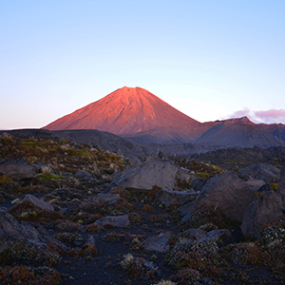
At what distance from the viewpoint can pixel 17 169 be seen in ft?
60.3

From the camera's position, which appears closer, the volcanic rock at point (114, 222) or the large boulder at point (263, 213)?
the large boulder at point (263, 213)

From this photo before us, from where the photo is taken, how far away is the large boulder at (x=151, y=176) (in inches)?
639

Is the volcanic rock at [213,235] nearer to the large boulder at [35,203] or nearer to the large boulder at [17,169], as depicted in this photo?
the large boulder at [35,203]

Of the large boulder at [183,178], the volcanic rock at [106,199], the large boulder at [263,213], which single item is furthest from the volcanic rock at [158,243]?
the large boulder at [183,178]

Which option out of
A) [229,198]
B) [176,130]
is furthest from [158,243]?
[176,130]

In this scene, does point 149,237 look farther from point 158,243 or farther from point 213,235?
point 213,235

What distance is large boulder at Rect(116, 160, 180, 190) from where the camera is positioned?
1622 centimetres

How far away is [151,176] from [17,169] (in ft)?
31.5

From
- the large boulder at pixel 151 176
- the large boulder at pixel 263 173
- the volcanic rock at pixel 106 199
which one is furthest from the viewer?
the large boulder at pixel 263 173

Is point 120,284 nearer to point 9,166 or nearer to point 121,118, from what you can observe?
point 9,166

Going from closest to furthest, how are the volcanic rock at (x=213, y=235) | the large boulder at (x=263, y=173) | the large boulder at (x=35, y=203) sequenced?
the volcanic rock at (x=213, y=235) < the large boulder at (x=35, y=203) < the large boulder at (x=263, y=173)

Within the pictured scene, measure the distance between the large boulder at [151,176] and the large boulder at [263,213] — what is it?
8.14m

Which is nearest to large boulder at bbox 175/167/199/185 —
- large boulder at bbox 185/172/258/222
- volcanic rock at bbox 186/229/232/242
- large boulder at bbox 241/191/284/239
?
large boulder at bbox 185/172/258/222

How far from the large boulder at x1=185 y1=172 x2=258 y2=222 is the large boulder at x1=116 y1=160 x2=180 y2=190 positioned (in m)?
5.70
